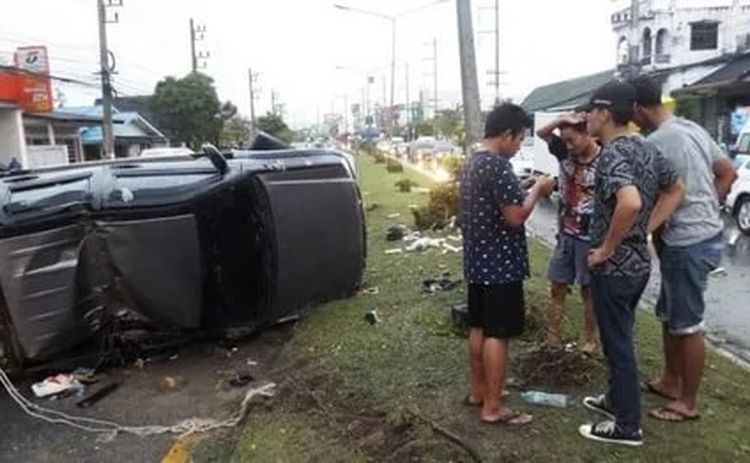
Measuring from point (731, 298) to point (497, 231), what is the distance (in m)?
5.57

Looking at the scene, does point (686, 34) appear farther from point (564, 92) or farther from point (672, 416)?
point (672, 416)

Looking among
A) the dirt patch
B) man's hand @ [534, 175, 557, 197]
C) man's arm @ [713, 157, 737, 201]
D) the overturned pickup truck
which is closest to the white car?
the overturned pickup truck

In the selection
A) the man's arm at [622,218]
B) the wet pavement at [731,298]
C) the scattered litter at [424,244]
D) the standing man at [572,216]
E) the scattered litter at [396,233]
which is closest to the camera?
the man's arm at [622,218]

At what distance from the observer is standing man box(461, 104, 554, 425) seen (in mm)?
3922

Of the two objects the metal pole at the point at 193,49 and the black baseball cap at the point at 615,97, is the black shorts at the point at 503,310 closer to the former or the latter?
the black baseball cap at the point at 615,97

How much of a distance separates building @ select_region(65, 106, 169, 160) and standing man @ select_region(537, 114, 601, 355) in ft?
130

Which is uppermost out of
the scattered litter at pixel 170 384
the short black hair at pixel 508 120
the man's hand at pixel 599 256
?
the short black hair at pixel 508 120

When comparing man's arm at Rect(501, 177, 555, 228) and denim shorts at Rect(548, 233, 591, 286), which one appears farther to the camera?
denim shorts at Rect(548, 233, 591, 286)

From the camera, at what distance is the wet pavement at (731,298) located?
6.74 metres

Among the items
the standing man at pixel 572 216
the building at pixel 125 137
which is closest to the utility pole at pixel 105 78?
the building at pixel 125 137

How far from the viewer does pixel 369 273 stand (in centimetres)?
942

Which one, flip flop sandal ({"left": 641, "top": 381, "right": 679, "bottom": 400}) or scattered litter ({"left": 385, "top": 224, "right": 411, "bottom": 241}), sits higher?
flip flop sandal ({"left": 641, "top": 381, "right": 679, "bottom": 400})

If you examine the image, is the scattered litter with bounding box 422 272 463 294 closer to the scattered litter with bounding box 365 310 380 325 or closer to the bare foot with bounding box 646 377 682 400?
the scattered litter with bounding box 365 310 380 325

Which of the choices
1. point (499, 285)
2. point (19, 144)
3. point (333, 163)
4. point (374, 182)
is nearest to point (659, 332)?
point (499, 285)
